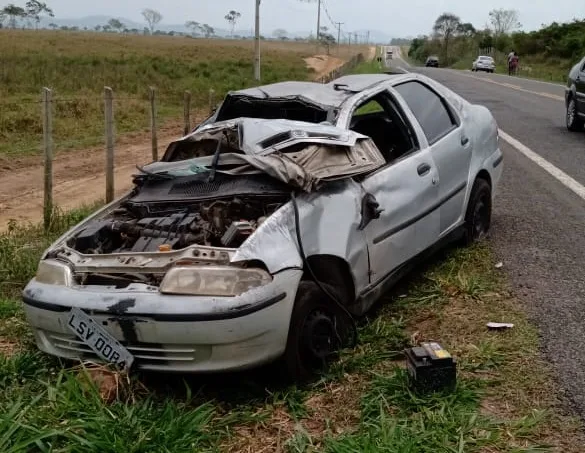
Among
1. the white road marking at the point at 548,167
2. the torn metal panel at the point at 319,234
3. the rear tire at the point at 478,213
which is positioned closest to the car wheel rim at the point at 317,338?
the torn metal panel at the point at 319,234

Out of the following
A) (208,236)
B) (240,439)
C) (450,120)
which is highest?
(450,120)

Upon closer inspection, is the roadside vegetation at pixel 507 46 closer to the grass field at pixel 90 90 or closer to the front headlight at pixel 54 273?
the grass field at pixel 90 90

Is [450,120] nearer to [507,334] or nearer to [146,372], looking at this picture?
[507,334]

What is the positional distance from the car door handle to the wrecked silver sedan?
0.01 metres

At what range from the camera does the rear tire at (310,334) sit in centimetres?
366

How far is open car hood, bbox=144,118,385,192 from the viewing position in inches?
160

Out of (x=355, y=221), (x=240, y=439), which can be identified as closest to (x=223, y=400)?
(x=240, y=439)

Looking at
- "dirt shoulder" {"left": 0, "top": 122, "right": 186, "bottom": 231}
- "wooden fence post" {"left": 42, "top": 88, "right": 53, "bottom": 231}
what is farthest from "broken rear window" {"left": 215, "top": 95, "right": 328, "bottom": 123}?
"dirt shoulder" {"left": 0, "top": 122, "right": 186, "bottom": 231}

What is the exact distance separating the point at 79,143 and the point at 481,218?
429 inches

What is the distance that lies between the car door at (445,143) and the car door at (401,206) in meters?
0.15

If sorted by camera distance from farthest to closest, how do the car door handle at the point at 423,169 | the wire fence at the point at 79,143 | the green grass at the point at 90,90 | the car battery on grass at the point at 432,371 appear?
the green grass at the point at 90,90 < the wire fence at the point at 79,143 < the car door handle at the point at 423,169 < the car battery on grass at the point at 432,371

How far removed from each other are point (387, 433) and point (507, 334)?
143 cm

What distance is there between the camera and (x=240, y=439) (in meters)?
3.33

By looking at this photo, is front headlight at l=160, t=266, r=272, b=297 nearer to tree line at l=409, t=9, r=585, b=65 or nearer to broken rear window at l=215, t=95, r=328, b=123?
broken rear window at l=215, t=95, r=328, b=123
